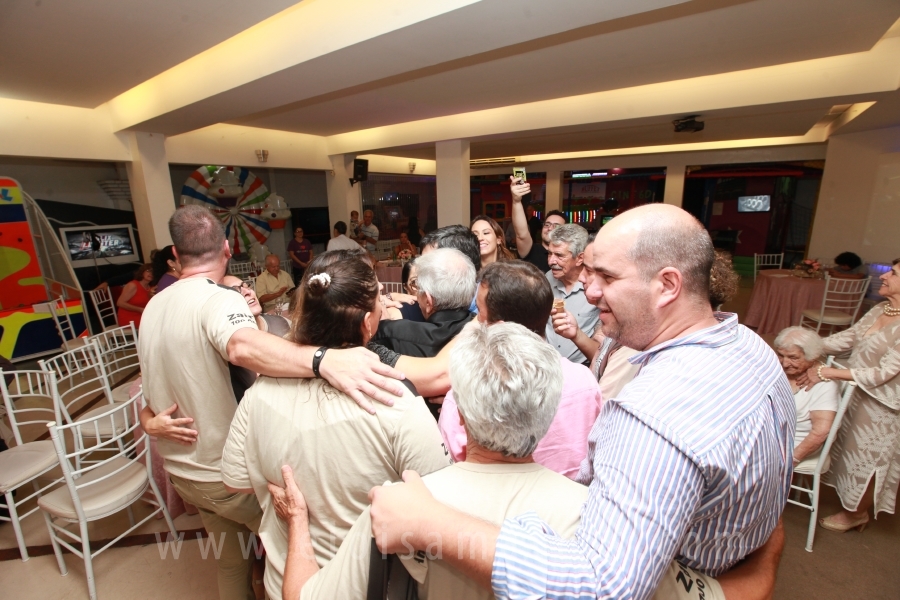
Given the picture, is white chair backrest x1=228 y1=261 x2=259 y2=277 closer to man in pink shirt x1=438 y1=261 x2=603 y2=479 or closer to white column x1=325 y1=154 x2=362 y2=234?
white column x1=325 y1=154 x2=362 y2=234

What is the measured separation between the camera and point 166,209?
5309 mm

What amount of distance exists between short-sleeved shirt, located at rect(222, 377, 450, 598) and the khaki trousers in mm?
482

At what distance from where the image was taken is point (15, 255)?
5.17 m

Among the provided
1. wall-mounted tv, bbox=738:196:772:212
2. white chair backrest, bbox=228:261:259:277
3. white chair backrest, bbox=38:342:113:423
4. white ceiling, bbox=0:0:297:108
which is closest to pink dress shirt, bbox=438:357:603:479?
white chair backrest, bbox=38:342:113:423

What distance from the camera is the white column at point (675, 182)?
9.87 m

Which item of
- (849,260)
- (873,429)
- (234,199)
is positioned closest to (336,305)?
(873,429)

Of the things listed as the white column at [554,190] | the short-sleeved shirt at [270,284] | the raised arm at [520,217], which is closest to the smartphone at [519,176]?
the raised arm at [520,217]

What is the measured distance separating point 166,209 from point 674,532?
253 inches

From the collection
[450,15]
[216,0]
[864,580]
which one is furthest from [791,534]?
[216,0]

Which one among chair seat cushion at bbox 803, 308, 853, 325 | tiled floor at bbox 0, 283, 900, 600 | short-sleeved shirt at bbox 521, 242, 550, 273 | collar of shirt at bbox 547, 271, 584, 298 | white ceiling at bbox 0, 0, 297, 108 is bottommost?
tiled floor at bbox 0, 283, 900, 600

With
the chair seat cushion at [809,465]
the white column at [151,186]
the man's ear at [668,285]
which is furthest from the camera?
the white column at [151,186]

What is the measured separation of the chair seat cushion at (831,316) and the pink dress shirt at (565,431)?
5501 millimetres

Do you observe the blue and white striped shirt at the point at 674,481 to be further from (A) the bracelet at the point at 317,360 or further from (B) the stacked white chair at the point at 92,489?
(B) the stacked white chair at the point at 92,489

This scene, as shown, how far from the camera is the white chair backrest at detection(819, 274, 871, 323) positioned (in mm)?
4766
